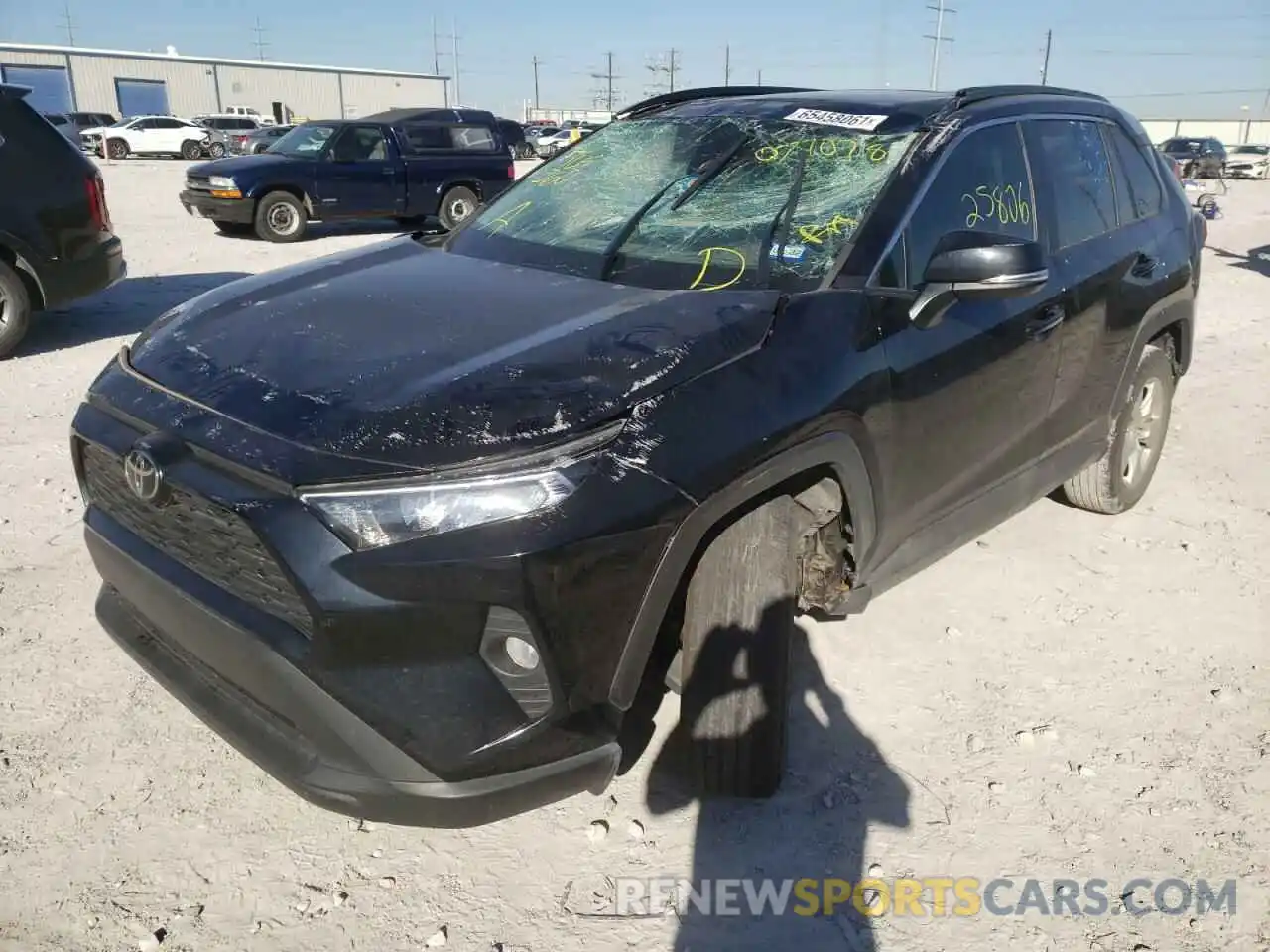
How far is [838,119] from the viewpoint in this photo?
3174 mm

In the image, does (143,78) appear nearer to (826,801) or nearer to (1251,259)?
(1251,259)

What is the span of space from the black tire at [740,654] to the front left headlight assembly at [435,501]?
1.92ft

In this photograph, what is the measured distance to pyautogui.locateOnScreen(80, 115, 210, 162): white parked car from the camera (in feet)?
111

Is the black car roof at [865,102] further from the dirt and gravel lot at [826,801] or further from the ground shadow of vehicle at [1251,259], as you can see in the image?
the ground shadow of vehicle at [1251,259]

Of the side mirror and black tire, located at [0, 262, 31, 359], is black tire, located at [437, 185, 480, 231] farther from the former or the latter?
the side mirror

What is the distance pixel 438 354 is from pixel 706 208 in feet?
3.80

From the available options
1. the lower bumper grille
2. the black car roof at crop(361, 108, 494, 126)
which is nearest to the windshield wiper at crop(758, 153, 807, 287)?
the lower bumper grille

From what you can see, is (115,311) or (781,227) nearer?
(781,227)

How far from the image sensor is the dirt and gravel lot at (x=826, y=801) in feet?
7.49

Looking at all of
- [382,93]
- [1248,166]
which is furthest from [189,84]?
[1248,166]

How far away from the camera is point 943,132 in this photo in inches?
120

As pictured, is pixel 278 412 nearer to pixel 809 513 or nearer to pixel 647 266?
pixel 647 266

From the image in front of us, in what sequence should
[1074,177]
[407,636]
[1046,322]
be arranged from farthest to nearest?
[1074,177]
[1046,322]
[407,636]

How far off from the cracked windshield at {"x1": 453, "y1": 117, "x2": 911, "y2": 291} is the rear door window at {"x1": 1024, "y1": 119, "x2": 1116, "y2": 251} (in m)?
0.85
